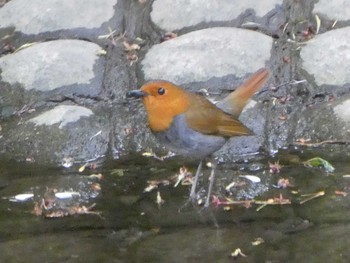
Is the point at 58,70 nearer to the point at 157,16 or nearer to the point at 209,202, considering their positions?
the point at 157,16

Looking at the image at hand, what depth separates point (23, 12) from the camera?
19.0 feet

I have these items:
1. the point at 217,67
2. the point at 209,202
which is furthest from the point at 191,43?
the point at 209,202

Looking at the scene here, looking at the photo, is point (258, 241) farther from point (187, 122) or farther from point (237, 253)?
point (187, 122)

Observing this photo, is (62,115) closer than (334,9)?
Yes

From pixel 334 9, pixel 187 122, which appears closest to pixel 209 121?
pixel 187 122

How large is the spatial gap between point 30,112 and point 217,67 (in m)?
1.13

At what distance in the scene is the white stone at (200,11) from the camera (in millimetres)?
5688

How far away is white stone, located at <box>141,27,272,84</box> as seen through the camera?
5.30 metres

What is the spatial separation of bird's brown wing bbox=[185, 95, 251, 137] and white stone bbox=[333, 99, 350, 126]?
74 cm

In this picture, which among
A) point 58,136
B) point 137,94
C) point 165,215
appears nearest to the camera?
point 165,215

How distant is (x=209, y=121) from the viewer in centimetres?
453

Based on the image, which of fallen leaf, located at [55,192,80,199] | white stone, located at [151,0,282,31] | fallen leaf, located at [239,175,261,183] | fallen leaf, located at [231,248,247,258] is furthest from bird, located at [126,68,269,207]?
white stone, located at [151,0,282,31]

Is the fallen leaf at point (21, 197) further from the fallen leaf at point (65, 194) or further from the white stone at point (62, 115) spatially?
the white stone at point (62, 115)

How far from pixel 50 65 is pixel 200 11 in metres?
Result: 1.05
